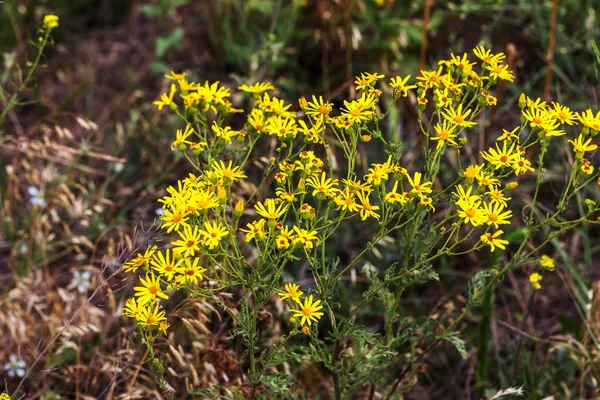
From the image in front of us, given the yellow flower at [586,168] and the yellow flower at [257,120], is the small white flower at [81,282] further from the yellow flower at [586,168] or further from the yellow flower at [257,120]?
the yellow flower at [586,168]

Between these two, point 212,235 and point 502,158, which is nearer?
point 212,235

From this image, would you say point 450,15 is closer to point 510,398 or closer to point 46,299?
point 510,398

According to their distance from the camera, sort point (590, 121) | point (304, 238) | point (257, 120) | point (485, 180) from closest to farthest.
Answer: point (304, 238)
point (485, 180)
point (590, 121)
point (257, 120)

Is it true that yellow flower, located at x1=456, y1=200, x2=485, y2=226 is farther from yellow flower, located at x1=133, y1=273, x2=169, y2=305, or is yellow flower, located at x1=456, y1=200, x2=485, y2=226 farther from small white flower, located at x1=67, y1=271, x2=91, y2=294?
small white flower, located at x1=67, y1=271, x2=91, y2=294

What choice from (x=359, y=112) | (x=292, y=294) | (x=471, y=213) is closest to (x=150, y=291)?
(x=292, y=294)

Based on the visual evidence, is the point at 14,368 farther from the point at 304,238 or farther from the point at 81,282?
the point at 304,238

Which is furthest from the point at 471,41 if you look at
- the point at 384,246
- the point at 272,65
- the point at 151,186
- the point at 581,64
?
the point at 151,186
